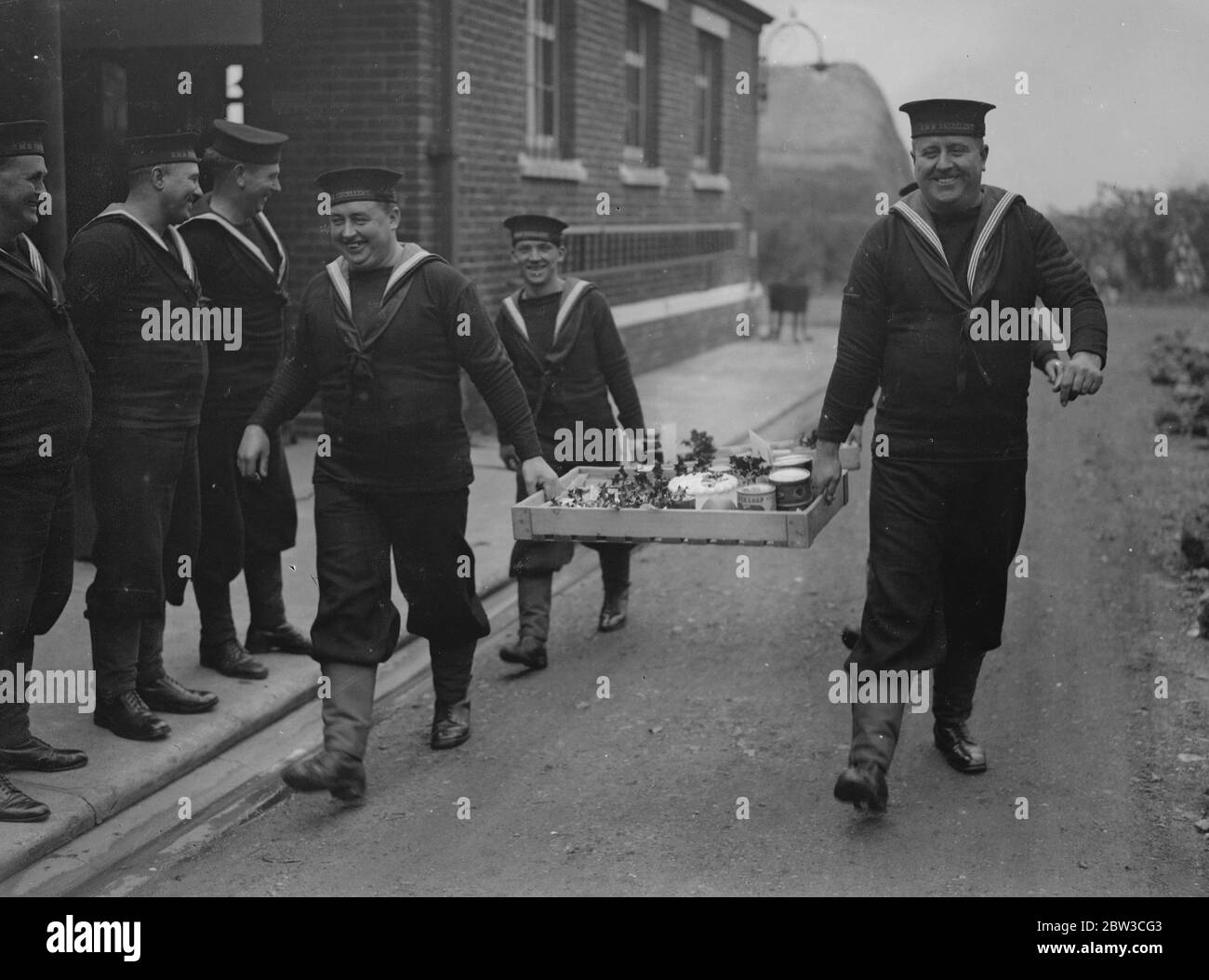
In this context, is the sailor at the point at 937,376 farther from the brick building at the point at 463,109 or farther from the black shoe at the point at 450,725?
the brick building at the point at 463,109

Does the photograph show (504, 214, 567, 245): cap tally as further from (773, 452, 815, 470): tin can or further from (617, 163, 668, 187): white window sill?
(617, 163, 668, 187): white window sill

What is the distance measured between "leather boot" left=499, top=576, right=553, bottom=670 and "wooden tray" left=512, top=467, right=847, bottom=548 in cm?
119

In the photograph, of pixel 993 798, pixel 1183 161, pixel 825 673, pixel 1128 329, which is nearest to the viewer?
pixel 993 798

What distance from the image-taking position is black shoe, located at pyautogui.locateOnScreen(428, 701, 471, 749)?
6.23 meters

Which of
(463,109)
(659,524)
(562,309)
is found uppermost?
(463,109)

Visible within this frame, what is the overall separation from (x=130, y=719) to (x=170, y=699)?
1.16 feet

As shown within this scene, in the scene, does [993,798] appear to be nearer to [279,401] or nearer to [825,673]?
[825,673]

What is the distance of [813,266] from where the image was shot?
33.2 meters

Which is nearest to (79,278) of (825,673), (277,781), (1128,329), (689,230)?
(277,781)

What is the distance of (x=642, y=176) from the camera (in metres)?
18.5

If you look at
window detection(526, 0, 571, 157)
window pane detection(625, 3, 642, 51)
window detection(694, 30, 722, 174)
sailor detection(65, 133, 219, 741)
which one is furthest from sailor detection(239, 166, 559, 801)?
window detection(694, 30, 722, 174)

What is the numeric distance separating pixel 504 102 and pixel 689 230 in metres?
7.26

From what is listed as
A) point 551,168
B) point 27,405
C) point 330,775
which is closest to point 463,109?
point 551,168

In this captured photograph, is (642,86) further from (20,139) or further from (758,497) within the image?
(20,139)
